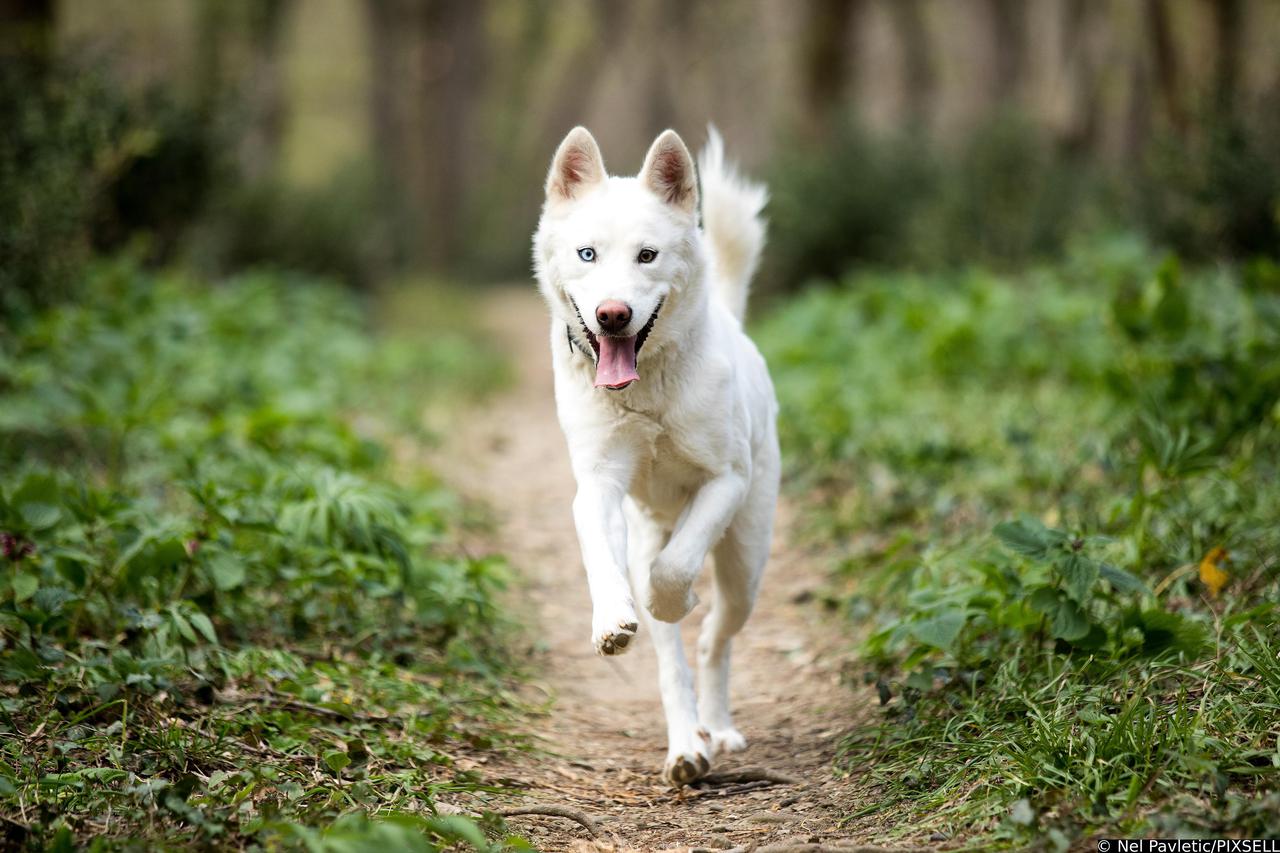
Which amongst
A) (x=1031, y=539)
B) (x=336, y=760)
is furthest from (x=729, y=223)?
(x=336, y=760)

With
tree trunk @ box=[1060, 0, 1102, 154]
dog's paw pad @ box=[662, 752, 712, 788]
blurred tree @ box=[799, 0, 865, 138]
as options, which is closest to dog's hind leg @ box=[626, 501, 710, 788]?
dog's paw pad @ box=[662, 752, 712, 788]

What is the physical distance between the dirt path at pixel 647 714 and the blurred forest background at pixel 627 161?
3.58 m

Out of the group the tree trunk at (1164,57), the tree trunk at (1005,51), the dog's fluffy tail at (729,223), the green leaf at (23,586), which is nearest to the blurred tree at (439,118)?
the tree trunk at (1005,51)

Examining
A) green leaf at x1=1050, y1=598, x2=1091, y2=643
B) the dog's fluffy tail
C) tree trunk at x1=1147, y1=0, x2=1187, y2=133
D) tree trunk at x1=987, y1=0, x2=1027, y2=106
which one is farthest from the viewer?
tree trunk at x1=987, y1=0, x2=1027, y2=106

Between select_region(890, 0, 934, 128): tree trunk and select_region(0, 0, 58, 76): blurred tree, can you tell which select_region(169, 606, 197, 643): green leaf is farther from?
select_region(890, 0, 934, 128): tree trunk

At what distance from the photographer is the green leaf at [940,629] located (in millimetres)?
3742

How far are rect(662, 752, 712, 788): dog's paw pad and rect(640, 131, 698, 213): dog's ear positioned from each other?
1804mm

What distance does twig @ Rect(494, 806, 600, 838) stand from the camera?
330cm

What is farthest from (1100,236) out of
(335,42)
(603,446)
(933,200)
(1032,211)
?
(335,42)

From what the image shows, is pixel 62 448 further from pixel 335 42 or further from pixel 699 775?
pixel 335 42

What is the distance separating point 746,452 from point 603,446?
50cm

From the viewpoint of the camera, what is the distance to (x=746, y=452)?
3.87 metres

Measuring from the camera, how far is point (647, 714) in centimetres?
475

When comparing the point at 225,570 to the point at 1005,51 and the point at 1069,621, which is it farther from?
the point at 1005,51
